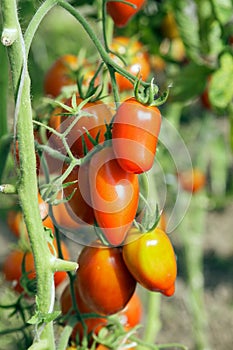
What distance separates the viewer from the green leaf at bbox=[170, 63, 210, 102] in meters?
1.41

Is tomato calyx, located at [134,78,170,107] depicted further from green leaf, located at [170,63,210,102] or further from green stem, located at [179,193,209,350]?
green stem, located at [179,193,209,350]

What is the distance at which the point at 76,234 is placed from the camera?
85 centimetres

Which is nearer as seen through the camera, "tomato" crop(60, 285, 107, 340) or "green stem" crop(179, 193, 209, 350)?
"tomato" crop(60, 285, 107, 340)

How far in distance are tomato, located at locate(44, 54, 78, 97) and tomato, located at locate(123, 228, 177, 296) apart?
0.42m

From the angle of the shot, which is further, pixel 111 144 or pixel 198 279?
pixel 198 279

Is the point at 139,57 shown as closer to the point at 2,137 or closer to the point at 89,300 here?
the point at 2,137

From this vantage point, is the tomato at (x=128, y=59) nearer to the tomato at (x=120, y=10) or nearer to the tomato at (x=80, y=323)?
the tomato at (x=120, y=10)

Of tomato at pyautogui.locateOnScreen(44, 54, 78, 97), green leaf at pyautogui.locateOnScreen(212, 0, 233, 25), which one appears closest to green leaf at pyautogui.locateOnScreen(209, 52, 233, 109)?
green leaf at pyautogui.locateOnScreen(212, 0, 233, 25)

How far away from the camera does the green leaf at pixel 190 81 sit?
4.62 feet

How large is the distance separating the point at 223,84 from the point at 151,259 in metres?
0.58

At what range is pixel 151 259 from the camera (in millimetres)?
803

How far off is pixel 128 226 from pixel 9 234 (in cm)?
206

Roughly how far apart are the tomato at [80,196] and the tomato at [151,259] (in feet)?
0.19

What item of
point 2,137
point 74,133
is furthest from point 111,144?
point 2,137
